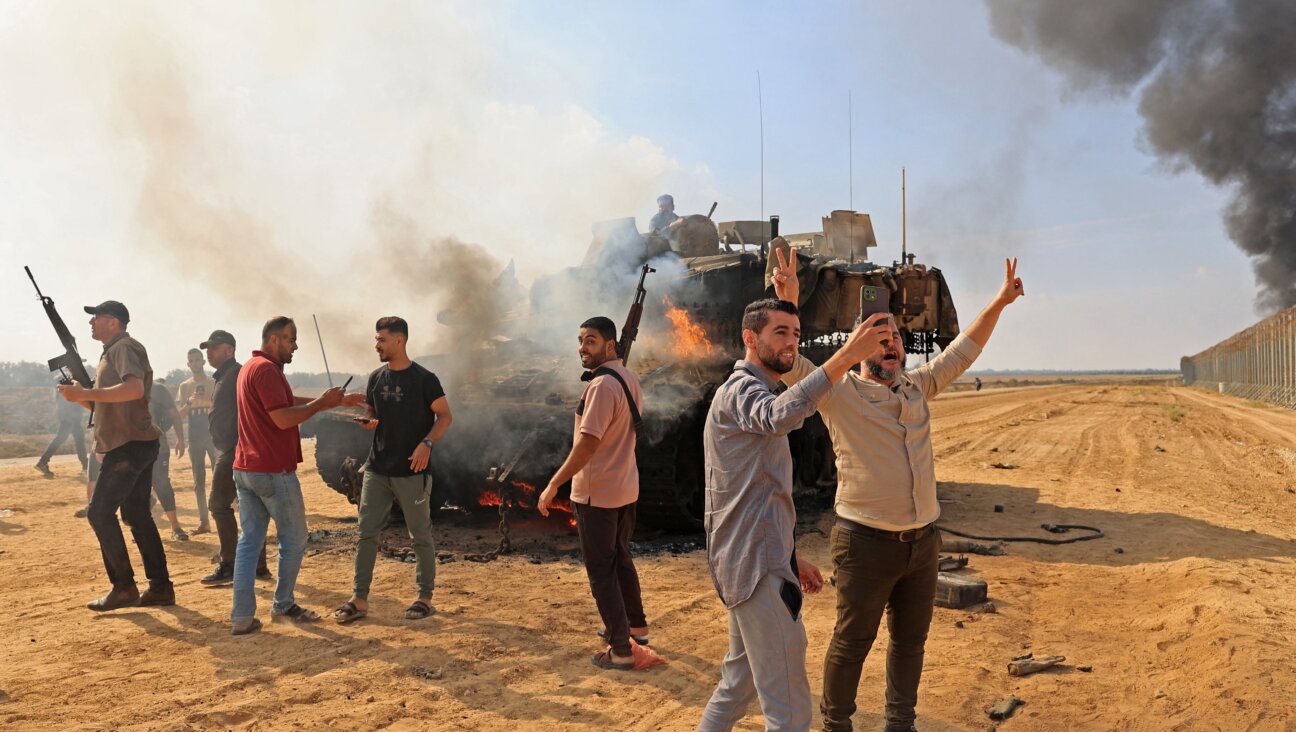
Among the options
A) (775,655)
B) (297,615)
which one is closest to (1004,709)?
(775,655)

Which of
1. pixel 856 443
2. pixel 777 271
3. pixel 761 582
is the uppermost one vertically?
pixel 777 271

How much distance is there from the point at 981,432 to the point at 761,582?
2103 centimetres

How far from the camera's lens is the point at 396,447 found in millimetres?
5914

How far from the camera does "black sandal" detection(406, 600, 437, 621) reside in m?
5.98

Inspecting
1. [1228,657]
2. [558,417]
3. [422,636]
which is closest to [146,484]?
[422,636]

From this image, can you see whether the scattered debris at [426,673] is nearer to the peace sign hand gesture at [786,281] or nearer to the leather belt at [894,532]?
the leather belt at [894,532]

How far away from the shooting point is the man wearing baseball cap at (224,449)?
700 centimetres

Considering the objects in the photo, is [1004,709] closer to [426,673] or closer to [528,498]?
[426,673]

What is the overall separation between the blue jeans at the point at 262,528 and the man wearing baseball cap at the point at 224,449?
4.55 feet

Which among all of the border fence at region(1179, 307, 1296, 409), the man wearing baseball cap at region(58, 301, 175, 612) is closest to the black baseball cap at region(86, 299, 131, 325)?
the man wearing baseball cap at region(58, 301, 175, 612)

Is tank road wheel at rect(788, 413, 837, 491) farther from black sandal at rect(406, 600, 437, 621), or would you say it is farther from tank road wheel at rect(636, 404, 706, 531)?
black sandal at rect(406, 600, 437, 621)

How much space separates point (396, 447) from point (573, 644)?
1.80 metres

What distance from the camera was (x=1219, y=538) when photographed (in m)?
8.69

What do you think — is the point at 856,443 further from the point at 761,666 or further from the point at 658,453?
the point at 658,453
